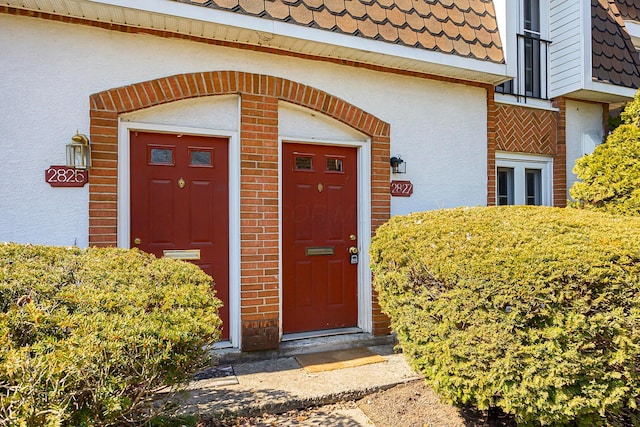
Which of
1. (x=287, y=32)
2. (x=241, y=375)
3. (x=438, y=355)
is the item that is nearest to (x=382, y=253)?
(x=438, y=355)

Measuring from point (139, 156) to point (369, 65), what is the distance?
2732 mm

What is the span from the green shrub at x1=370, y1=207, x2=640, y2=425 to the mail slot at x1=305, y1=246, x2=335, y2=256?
1.92 meters

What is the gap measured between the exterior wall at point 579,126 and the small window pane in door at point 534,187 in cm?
38

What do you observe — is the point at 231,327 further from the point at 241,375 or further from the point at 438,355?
the point at 438,355

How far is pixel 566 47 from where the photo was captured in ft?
19.4

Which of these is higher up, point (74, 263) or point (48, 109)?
point (48, 109)

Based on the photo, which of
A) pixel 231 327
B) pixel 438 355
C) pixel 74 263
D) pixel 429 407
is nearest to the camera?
pixel 74 263

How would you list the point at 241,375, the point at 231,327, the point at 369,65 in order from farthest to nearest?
1. the point at 369,65
2. the point at 231,327
3. the point at 241,375

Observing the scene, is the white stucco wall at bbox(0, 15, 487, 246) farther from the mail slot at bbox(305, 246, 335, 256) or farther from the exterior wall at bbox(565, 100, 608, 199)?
the exterior wall at bbox(565, 100, 608, 199)

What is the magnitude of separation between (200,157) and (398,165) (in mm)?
2274

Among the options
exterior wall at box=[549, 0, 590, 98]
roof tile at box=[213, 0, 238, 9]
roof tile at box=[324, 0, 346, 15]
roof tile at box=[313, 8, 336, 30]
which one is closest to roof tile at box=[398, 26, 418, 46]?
roof tile at box=[324, 0, 346, 15]

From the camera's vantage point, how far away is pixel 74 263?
7.55 feet

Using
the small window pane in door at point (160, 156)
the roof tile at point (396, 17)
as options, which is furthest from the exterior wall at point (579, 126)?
the small window pane in door at point (160, 156)

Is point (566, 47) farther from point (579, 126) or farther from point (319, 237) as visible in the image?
point (319, 237)
